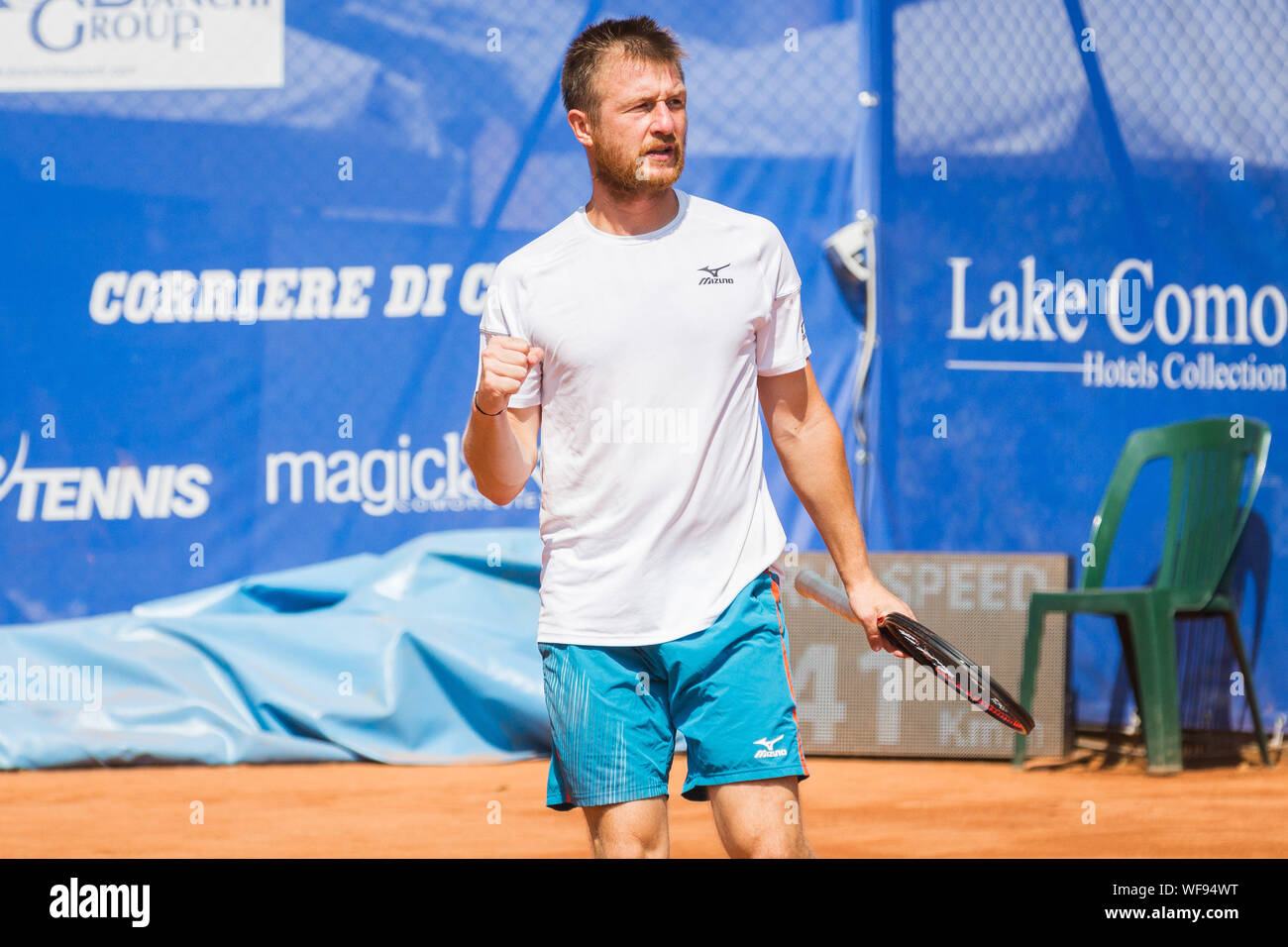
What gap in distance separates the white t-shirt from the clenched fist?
0.13 m

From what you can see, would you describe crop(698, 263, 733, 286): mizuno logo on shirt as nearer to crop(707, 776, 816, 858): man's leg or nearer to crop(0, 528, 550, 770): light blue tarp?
crop(707, 776, 816, 858): man's leg

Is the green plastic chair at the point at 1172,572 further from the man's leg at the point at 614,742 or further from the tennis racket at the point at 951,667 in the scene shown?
the man's leg at the point at 614,742

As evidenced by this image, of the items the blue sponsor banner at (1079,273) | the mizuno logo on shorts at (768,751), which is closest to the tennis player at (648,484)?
the mizuno logo on shorts at (768,751)

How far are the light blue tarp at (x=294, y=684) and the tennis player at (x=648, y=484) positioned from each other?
3647 mm

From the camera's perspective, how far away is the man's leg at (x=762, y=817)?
258 centimetres

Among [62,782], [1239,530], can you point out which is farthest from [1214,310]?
[62,782]

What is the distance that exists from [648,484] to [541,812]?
2908 millimetres

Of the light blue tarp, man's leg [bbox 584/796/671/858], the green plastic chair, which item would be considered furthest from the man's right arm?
the green plastic chair

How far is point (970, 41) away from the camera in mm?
6688

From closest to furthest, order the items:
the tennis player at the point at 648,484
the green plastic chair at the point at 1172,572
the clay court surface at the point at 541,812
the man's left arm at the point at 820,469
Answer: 1. the tennis player at the point at 648,484
2. the man's left arm at the point at 820,469
3. the clay court surface at the point at 541,812
4. the green plastic chair at the point at 1172,572

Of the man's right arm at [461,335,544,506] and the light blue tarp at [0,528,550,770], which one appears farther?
the light blue tarp at [0,528,550,770]

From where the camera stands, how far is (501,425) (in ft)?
8.84

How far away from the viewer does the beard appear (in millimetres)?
2701

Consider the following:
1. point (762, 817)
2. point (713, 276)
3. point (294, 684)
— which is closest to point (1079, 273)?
point (294, 684)
